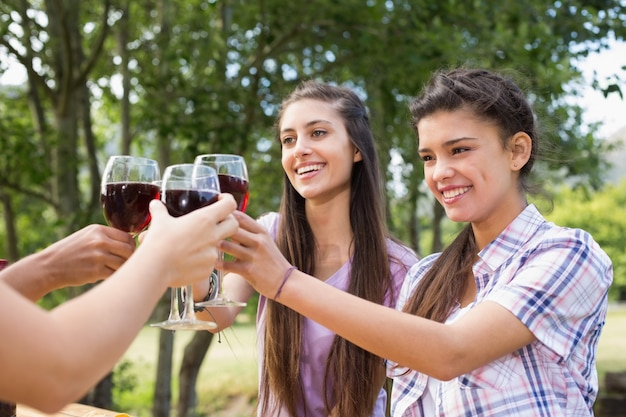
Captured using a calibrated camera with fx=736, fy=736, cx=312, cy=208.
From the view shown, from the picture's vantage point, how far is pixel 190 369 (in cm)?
794

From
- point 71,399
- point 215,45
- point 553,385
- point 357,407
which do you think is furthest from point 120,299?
point 215,45

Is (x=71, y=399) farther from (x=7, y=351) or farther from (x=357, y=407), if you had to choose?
(x=357, y=407)

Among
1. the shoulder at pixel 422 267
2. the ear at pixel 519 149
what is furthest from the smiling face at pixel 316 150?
the ear at pixel 519 149

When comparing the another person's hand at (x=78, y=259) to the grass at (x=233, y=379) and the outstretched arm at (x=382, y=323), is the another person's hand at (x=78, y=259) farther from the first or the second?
the grass at (x=233, y=379)

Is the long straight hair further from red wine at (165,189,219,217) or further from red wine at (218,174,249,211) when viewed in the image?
red wine at (165,189,219,217)

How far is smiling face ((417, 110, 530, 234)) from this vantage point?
204 cm

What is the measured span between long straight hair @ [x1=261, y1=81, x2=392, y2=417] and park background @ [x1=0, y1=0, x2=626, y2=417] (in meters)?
1.70

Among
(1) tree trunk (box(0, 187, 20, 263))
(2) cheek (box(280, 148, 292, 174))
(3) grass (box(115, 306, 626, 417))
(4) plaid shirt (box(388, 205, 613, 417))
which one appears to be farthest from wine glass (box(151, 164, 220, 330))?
(3) grass (box(115, 306, 626, 417))

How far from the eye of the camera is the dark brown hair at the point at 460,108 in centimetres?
209

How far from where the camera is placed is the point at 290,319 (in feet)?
9.04

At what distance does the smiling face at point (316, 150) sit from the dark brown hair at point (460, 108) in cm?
58

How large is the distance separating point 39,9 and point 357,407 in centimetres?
632

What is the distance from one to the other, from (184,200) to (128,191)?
0.63ft

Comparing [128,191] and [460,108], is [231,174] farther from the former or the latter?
[460,108]
